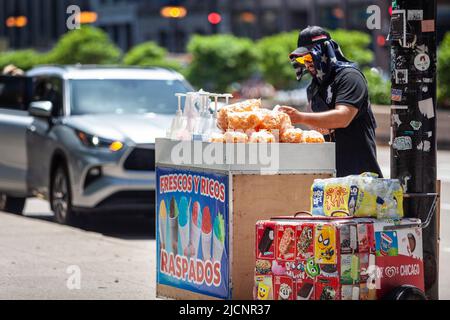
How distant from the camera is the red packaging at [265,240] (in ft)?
20.2

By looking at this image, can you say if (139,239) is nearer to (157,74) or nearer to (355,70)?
(157,74)

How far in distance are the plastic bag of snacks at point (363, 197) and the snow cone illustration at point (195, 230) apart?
0.87 m

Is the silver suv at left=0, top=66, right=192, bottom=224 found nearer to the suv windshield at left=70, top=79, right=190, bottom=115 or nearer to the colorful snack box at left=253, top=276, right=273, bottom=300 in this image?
the suv windshield at left=70, top=79, right=190, bottom=115

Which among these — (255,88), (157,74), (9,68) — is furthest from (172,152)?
(255,88)

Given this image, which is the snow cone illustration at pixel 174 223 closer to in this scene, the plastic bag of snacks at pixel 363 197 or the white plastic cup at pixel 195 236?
the white plastic cup at pixel 195 236

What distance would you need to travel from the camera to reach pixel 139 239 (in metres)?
12.2

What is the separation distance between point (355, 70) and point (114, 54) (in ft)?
154

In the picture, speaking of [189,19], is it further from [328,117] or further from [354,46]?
[328,117]

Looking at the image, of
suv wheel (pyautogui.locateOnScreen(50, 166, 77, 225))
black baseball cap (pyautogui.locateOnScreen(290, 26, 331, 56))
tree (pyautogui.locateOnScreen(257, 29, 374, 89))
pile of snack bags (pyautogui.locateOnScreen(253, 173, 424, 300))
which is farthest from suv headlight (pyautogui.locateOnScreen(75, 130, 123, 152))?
tree (pyautogui.locateOnScreen(257, 29, 374, 89))

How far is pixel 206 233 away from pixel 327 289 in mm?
1061

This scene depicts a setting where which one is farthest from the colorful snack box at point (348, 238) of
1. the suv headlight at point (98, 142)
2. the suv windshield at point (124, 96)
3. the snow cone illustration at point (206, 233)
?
the suv windshield at point (124, 96)

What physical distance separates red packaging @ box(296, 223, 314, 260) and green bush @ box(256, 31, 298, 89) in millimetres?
35141

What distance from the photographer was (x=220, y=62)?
150ft

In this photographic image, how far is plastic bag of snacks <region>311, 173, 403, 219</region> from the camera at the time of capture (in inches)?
243
